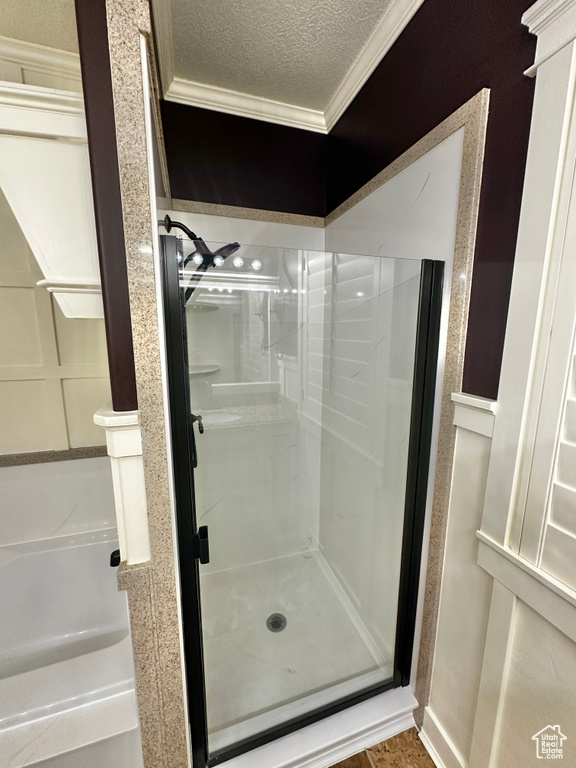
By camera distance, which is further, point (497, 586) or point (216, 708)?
point (216, 708)

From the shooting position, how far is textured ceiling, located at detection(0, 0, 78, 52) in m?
1.05

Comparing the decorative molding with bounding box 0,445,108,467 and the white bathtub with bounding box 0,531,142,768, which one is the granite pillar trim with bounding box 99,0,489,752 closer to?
Result: the white bathtub with bounding box 0,531,142,768

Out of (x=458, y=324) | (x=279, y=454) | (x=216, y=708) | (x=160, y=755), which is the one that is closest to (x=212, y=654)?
(x=216, y=708)

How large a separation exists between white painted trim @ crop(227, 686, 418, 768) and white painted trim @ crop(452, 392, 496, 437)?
1.12 metres

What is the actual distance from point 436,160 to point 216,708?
205 centimetres

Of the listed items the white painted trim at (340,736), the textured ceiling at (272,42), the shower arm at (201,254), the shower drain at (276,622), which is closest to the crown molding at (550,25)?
the textured ceiling at (272,42)

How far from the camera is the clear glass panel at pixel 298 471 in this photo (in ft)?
4.03

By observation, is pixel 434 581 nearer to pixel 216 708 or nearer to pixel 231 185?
pixel 216 708

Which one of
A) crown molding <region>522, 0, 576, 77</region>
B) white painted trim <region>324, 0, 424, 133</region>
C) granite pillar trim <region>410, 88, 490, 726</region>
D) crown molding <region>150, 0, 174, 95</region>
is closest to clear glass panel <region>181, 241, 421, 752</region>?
granite pillar trim <region>410, 88, 490, 726</region>

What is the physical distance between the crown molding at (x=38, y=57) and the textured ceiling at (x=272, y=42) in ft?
1.36

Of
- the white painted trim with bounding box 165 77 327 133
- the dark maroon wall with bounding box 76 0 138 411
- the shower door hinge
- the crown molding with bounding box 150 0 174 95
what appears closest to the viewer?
the dark maroon wall with bounding box 76 0 138 411

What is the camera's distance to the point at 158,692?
873 mm

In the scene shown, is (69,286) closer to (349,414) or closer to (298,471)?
(349,414)

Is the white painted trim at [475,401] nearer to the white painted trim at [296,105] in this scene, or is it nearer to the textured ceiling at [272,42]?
the white painted trim at [296,105]
